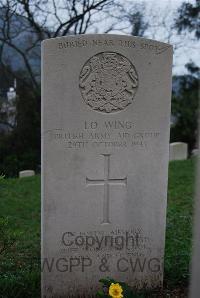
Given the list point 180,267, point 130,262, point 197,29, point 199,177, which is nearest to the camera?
point 199,177

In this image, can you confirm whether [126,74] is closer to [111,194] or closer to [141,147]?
[141,147]

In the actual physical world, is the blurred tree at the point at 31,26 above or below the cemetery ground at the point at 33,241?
above

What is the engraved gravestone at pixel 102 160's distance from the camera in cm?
395

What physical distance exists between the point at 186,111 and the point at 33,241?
702 inches

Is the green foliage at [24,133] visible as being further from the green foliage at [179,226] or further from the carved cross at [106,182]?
the carved cross at [106,182]

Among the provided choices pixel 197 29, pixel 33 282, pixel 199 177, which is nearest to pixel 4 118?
pixel 197 29

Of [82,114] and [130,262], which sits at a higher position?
[82,114]

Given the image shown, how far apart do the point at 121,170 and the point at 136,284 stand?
1.10m

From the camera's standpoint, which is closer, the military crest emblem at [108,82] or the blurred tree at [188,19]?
the military crest emblem at [108,82]

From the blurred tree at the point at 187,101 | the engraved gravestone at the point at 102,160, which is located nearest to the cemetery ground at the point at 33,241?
the engraved gravestone at the point at 102,160

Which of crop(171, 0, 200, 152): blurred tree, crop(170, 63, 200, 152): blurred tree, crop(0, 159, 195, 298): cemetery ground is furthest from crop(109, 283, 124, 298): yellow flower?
crop(170, 63, 200, 152): blurred tree

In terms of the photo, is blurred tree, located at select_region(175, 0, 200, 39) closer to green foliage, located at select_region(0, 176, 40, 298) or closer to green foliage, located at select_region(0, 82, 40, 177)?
green foliage, located at select_region(0, 82, 40, 177)

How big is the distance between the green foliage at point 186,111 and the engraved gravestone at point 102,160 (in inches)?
719

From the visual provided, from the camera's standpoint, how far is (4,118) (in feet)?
76.0
